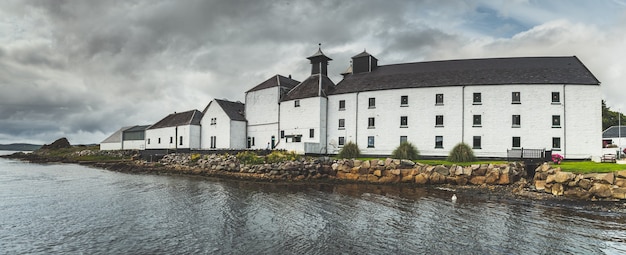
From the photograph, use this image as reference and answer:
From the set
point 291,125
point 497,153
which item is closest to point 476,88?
point 497,153

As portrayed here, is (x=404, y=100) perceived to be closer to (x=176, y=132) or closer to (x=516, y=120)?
(x=516, y=120)

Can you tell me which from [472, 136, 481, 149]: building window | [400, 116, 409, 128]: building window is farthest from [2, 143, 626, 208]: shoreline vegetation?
[400, 116, 409, 128]: building window

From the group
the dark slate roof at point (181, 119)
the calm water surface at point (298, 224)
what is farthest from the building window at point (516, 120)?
the dark slate roof at point (181, 119)

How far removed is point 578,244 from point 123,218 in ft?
60.1

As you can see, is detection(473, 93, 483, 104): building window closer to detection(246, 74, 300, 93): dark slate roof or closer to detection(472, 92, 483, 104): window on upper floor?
detection(472, 92, 483, 104): window on upper floor

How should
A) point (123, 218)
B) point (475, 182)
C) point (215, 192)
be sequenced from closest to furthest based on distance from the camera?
1. point (123, 218)
2. point (215, 192)
3. point (475, 182)

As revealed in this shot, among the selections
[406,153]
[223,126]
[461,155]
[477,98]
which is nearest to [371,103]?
[406,153]

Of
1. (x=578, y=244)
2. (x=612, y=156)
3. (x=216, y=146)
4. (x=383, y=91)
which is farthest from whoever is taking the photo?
(x=216, y=146)

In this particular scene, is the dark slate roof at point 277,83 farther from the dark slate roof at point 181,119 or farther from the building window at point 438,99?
the building window at point 438,99

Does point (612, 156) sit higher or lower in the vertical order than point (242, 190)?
higher

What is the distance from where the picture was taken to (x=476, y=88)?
37125 mm

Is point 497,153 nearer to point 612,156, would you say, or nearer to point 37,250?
point 612,156

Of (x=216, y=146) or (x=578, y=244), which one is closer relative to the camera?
(x=578, y=244)

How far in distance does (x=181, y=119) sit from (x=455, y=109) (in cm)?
4221
